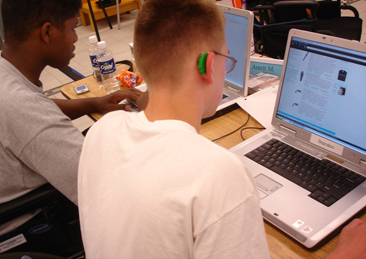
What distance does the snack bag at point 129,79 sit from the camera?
175 centimetres

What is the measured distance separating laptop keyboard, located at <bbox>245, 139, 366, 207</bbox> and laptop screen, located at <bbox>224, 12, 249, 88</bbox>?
464 millimetres

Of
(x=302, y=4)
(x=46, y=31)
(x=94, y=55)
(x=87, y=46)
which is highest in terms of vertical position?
(x=46, y=31)

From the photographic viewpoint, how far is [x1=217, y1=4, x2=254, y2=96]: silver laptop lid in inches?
51.4

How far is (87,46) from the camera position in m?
4.68

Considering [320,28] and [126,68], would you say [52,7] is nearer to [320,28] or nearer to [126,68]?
[126,68]

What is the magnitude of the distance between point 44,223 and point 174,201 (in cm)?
84

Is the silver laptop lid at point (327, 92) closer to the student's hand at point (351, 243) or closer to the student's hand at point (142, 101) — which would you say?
the student's hand at point (351, 243)

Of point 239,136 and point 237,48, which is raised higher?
point 237,48

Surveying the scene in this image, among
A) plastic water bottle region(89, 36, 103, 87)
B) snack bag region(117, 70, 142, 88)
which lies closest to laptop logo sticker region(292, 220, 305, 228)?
snack bag region(117, 70, 142, 88)

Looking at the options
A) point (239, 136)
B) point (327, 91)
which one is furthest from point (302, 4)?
point (327, 91)

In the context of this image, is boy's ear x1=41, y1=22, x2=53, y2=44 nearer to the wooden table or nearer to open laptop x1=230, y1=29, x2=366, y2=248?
the wooden table

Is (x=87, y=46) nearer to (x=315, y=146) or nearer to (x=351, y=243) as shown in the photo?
(x=315, y=146)

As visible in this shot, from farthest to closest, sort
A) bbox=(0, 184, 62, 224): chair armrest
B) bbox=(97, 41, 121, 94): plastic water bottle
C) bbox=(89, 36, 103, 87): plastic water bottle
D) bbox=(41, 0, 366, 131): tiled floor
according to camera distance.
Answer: bbox=(41, 0, 366, 131): tiled floor < bbox=(89, 36, 103, 87): plastic water bottle < bbox=(97, 41, 121, 94): plastic water bottle < bbox=(0, 184, 62, 224): chair armrest

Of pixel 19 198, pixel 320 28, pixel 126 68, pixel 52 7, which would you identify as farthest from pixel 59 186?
pixel 320 28
